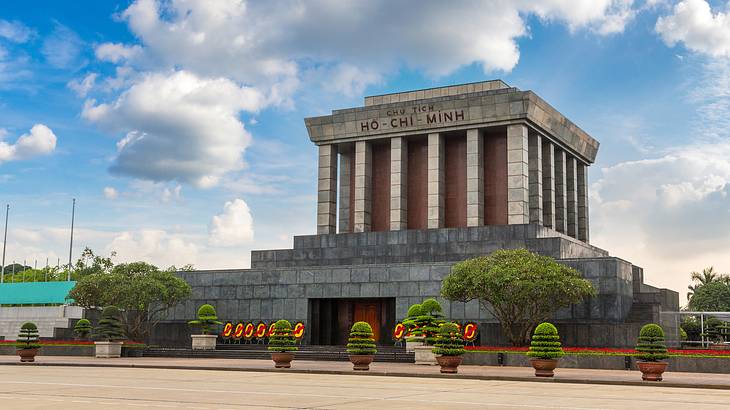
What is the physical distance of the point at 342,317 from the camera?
4812 centimetres

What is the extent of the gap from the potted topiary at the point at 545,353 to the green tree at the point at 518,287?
7.37 metres

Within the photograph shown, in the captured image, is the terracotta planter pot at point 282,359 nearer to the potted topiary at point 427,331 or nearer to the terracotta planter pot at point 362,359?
the terracotta planter pot at point 362,359

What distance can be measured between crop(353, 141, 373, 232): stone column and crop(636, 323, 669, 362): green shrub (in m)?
27.7

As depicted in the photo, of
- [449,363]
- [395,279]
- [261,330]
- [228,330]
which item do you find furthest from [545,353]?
[228,330]

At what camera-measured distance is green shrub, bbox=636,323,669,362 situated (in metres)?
27.8

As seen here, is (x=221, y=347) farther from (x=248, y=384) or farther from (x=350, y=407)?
(x=350, y=407)

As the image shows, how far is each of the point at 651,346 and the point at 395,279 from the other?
1906 centimetres

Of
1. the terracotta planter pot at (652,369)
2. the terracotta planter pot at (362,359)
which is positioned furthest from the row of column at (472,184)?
the terracotta planter pot at (652,369)

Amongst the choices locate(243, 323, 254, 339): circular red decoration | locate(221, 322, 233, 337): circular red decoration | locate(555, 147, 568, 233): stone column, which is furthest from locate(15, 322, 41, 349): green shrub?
locate(555, 147, 568, 233): stone column

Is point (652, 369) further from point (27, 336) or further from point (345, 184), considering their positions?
point (345, 184)

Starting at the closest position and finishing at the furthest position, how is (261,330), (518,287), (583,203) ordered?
(518,287), (261,330), (583,203)

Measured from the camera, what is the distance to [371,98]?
5872 centimetres

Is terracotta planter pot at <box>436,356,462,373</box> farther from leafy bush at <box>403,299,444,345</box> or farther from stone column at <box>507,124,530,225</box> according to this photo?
stone column at <box>507,124,530,225</box>

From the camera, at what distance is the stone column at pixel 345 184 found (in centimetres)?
5784
